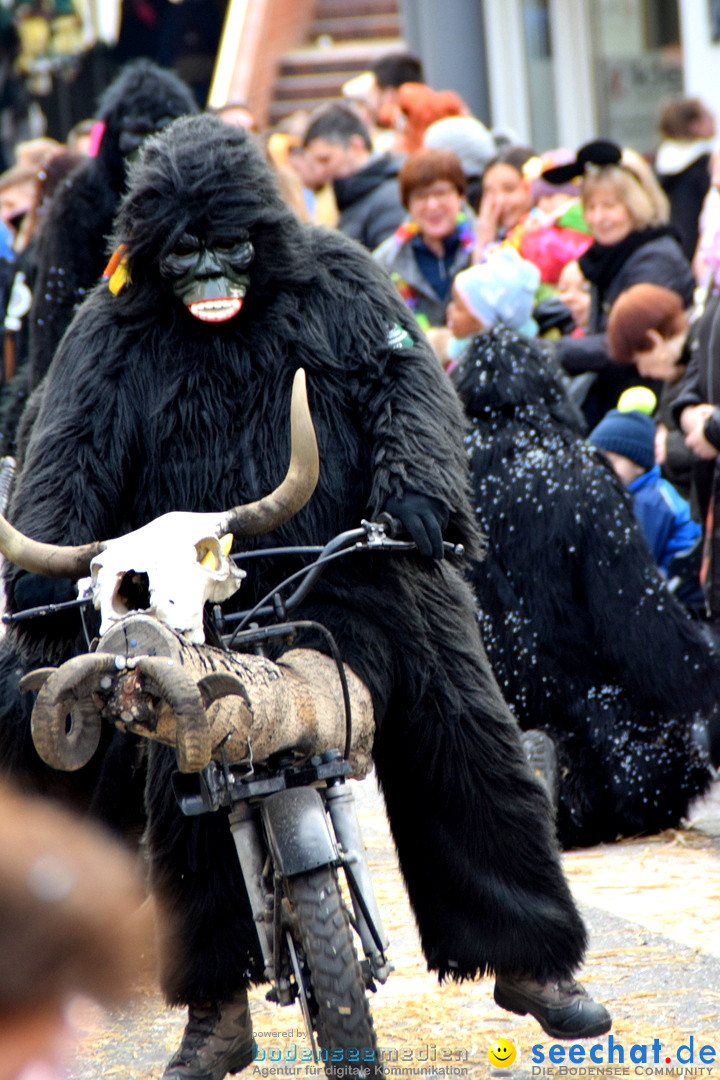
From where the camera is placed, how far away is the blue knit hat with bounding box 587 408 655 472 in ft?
19.0

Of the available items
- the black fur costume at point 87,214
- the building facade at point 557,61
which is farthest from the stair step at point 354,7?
the black fur costume at point 87,214

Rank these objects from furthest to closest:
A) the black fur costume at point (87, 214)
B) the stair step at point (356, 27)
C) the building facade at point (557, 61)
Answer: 1. the stair step at point (356, 27)
2. the building facade at point (557, 61)
3. the black fur costume at point (87, 214)

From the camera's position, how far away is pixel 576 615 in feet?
16.6

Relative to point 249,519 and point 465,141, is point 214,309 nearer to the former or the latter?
point 249,519

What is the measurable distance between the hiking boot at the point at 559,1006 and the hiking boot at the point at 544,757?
154cm

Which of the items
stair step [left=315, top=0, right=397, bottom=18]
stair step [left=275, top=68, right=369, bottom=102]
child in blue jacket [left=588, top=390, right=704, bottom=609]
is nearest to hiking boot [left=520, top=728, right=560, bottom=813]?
child in blue jacket [left=588, top=390, right=704, bottom=609]

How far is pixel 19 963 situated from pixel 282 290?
2.46 metres

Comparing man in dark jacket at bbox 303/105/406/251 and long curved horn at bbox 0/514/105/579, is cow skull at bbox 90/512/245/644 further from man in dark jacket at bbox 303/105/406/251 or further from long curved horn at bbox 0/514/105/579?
man in dark jacket at bbox 303/105/406/251

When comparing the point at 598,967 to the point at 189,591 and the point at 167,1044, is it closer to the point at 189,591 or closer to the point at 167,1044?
the point at 167,1044

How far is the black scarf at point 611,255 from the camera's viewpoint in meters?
6.94

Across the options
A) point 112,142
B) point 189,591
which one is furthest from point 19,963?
point 112,142

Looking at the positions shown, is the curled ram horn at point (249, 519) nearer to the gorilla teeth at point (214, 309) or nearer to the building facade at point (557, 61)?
the gorilla teeth at point (214, 309)

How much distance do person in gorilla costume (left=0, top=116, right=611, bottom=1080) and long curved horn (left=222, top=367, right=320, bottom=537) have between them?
1.19 feet

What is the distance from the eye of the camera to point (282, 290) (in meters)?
3.40
